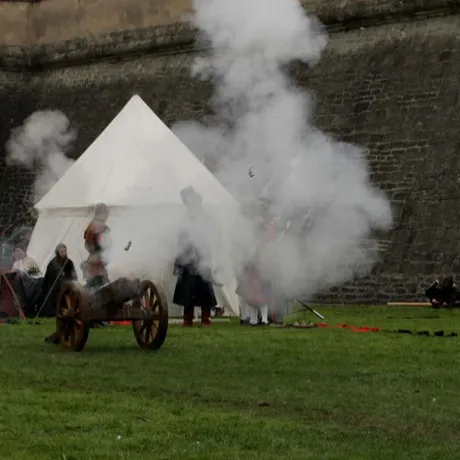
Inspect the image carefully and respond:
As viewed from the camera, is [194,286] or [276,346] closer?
[276,346]

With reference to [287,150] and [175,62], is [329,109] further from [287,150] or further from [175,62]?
[287,150]

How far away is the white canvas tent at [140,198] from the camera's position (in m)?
14.2

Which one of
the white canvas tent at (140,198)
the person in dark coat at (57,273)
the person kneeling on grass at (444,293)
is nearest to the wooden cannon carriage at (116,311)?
the white canvas tent at (140,198)

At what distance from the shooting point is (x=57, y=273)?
51.6ft

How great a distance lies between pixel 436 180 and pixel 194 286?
5990 millimetres

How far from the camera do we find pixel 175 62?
2556 centimetres

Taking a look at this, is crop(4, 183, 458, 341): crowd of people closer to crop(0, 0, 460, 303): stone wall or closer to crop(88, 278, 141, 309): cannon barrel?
crop(88, 278, 141, 309): cannon barrel

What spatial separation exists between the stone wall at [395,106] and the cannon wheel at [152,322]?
315 inches

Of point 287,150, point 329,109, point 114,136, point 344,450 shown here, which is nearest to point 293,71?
point 329,109

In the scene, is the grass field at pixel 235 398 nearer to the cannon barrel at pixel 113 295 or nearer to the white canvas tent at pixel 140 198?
the cannon barrel at pixel 113 295

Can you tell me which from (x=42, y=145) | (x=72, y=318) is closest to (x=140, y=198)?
(x=72, y=318)

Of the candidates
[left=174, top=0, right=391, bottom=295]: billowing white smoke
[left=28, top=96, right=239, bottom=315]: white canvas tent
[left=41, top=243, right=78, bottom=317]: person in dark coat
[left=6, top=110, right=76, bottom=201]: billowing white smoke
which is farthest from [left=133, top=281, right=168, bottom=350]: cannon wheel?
[left=6, top=110, right=76, bottom=201]: billowing white smoke

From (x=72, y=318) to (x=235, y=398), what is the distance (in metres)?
3.70

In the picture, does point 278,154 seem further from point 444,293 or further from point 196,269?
point 444,293
